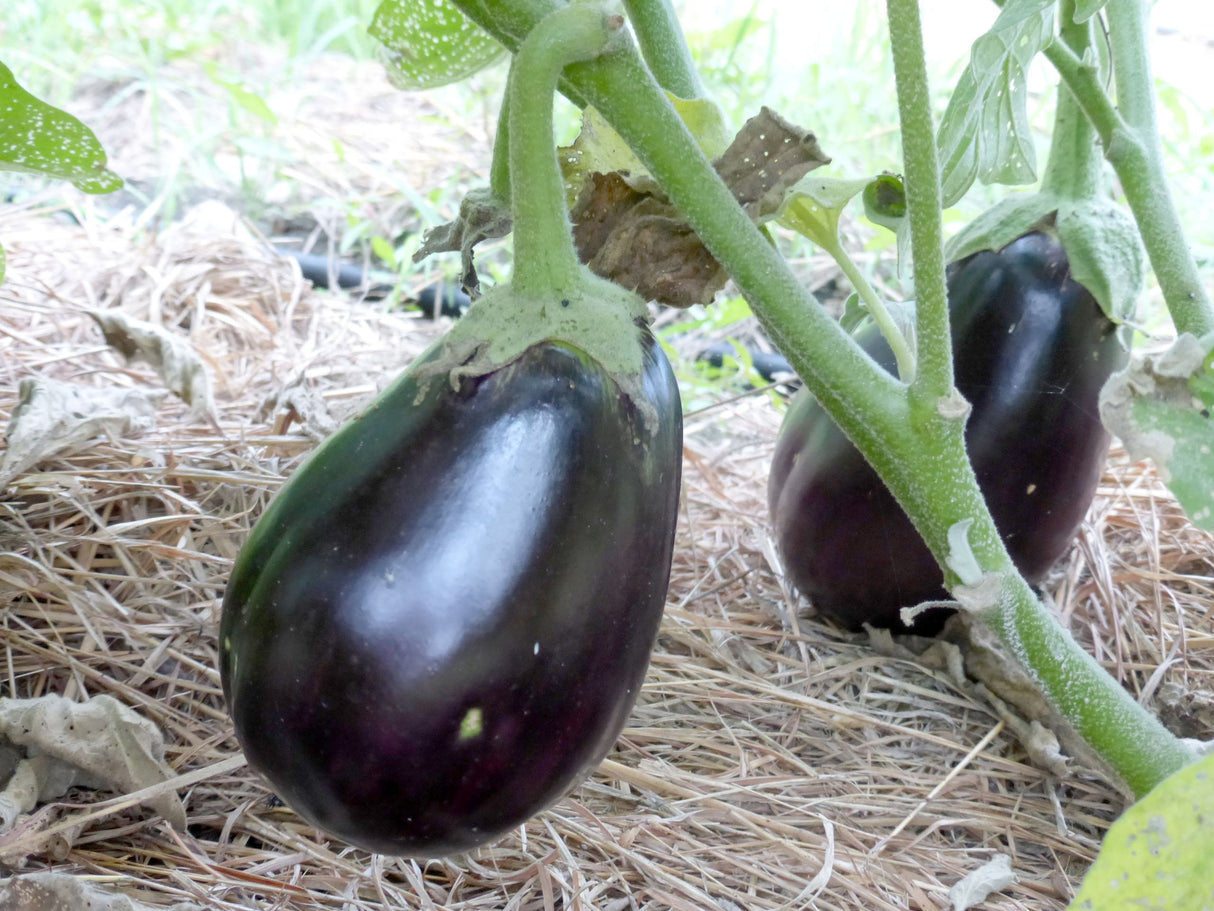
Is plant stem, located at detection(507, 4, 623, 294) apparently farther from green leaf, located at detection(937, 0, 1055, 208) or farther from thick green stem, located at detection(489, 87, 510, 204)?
green leaf, located at detection(937, 0, 1055, 208)

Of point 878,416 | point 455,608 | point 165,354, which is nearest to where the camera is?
point 455,608

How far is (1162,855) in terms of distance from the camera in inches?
18.5

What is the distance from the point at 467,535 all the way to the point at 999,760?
606 mm

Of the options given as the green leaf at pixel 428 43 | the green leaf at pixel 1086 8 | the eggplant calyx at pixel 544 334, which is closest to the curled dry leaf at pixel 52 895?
the eggplant calyx at pixel 544 334

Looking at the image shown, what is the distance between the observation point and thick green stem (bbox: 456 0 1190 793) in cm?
75

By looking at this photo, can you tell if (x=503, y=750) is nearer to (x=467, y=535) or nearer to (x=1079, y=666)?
(x=467, y=535)

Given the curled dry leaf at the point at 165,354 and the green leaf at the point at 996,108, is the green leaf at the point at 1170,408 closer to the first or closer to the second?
the green leaf at the point at 996,108

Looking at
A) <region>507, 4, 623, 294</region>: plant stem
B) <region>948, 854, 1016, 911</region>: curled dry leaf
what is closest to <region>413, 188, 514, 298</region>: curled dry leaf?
<region>507, 4, 623, 294</region>: plant stem

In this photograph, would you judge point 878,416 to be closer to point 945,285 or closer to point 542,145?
point 945,285

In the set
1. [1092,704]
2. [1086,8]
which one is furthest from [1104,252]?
[1092,704]

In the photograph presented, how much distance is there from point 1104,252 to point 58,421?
1.04 m

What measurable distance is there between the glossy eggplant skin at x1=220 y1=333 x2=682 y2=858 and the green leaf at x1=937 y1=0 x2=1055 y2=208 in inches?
14.2

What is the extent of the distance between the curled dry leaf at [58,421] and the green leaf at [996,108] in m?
0.89

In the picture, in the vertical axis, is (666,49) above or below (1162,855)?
above
